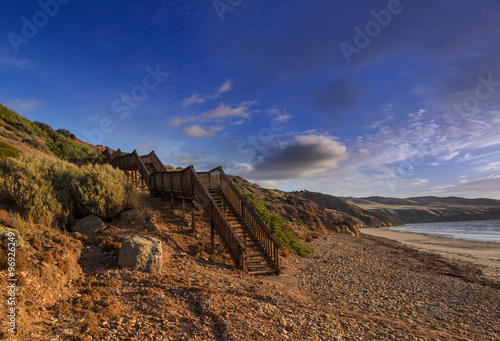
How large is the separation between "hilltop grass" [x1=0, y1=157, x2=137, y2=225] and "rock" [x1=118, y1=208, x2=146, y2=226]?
1.29ft

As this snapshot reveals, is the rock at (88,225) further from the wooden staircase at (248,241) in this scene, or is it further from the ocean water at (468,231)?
the ocean water at (468,231)

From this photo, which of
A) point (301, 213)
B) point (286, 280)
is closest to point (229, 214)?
point (286, 280)

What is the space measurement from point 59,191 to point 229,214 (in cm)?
721

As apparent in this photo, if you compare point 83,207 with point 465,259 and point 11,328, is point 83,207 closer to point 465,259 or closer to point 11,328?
point 11,328

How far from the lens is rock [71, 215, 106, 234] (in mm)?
10109

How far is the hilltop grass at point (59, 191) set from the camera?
9.66 m

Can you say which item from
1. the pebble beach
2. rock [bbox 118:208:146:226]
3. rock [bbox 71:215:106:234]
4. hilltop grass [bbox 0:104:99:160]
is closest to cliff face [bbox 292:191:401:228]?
hilltop grass [bbox 0:104:99:160]

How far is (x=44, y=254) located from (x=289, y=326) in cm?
581

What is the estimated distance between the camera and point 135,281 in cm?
681

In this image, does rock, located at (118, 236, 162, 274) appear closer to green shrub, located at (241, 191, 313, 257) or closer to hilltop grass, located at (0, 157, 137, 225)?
hilltop grass, located at (0, 157, 137, 225)

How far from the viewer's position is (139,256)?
25.3ft

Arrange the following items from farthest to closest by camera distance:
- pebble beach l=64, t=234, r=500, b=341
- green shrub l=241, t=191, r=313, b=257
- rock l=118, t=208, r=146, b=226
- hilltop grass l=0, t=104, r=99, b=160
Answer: hilltop grass l=0, t=104, r=99, b=160 < green shrub l=241, t=191, r=313, b=257 < rock l=118, t=208, r=146, b=226 < pebble beach l=64, t=234, r=500, b=341

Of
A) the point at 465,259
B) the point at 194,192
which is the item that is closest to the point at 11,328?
the point at 194,192

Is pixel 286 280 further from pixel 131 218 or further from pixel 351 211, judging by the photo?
pixel 351 211
